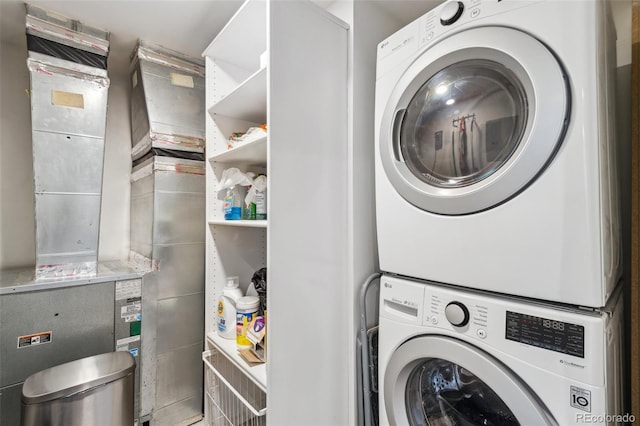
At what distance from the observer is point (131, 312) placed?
173cm

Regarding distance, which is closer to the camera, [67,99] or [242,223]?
[242,223]

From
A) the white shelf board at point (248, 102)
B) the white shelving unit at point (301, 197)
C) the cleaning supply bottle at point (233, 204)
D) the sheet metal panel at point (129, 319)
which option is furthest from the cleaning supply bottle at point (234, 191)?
the sheet metal panel at point (129, 319)

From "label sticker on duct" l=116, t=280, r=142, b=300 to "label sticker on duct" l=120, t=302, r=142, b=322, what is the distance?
0.19ft

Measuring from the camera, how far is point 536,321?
76 cm

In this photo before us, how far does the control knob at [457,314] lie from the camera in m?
0.86

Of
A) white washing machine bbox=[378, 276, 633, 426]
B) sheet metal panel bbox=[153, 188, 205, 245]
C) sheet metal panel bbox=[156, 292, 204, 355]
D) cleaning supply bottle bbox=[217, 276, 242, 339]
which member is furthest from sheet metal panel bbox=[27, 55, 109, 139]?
white washing machine bbox=[378, 276, 633, 426]

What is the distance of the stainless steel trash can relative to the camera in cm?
117

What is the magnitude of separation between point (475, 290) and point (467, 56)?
0.72 meters

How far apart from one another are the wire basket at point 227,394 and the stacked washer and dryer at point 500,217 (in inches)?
28.6

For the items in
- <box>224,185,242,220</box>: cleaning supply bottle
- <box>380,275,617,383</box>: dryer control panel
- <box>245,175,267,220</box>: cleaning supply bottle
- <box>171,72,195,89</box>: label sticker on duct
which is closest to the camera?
<box>380,275,617,383</box>: dryer control panel

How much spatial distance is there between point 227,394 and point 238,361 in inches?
16.5

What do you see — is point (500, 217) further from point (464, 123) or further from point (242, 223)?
point (242, 223)

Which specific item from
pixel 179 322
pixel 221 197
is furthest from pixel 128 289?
pixel 221 197

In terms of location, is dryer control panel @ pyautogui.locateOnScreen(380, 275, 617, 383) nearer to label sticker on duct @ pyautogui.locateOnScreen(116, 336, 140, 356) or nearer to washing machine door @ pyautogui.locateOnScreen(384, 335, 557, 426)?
washing machine door @ pyautogui.locateOnScreen(384, 335, 557, 426)
